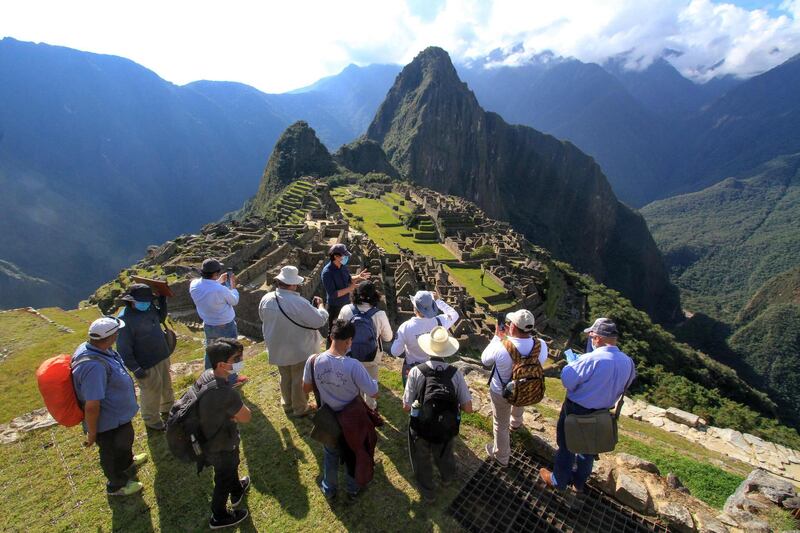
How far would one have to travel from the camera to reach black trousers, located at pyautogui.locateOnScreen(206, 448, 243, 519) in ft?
13.3

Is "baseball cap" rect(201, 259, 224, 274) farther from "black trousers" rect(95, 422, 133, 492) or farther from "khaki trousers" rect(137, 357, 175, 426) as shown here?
"black trousers" rect(95, 422, 133, 492)

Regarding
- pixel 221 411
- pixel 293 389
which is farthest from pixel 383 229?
pixel 221 411

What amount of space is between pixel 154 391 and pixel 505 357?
15.9ft

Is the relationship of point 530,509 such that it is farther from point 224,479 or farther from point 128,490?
point 128,490

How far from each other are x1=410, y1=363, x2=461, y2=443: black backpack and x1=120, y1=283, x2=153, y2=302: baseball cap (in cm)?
363

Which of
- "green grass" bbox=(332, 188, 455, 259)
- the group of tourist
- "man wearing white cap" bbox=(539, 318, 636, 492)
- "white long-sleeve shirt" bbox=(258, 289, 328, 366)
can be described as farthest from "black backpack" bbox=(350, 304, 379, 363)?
"green grass" bbox=(332, 188, 455, 259)

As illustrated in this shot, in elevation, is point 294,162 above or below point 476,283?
above

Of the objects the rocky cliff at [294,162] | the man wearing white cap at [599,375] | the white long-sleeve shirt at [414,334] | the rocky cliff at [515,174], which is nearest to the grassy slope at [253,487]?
the white long-sleeve shirt at [414,334]

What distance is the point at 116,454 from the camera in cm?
465

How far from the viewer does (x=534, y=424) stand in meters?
6.54

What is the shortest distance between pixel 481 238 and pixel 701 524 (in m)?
44.9

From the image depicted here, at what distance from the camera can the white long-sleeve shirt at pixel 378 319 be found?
17.5ft

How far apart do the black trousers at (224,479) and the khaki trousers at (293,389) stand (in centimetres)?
155

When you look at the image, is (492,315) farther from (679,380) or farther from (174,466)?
(174,466)
